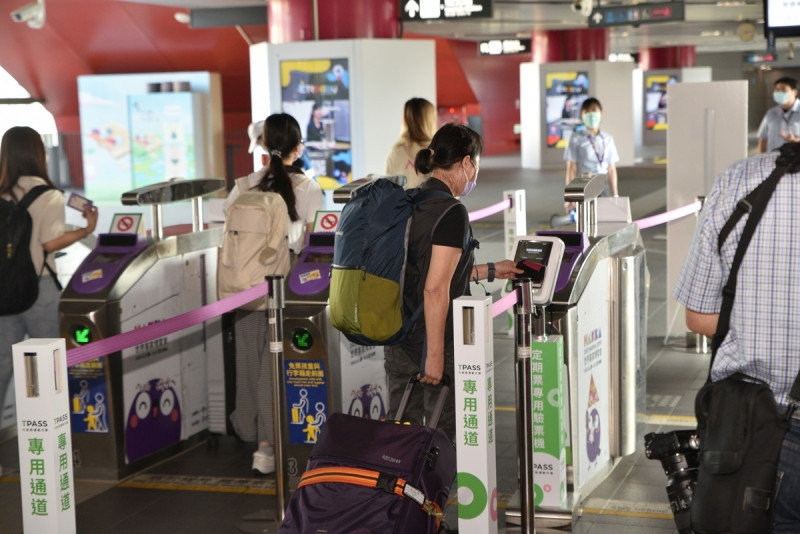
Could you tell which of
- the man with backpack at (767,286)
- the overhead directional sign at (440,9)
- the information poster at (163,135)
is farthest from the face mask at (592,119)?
the information poster at (163,135)

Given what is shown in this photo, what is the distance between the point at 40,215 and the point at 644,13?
1182 centimetres

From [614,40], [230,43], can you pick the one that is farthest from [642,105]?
[230,43]

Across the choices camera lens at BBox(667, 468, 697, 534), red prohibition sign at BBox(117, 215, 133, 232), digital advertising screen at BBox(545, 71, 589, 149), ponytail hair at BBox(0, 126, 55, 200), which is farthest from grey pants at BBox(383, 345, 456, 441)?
digital advertising screen at BBox(545, 71, 589, 149)

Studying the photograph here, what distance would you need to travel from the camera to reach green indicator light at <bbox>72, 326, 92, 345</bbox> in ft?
16.5

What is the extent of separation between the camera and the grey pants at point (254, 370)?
16.9 ft

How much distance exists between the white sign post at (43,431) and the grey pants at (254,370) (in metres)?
1.93

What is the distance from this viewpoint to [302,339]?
4.87 m

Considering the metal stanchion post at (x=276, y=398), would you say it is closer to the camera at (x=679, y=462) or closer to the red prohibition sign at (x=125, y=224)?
the red prohibition sign at (x=125, y=224)

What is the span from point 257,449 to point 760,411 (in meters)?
3.51

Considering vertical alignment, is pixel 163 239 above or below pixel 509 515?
above

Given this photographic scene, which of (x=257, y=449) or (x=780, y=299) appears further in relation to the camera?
(x=257, y=449)

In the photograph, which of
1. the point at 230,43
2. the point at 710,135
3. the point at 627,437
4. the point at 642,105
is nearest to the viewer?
the point at 627,437

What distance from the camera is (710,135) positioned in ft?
24.0

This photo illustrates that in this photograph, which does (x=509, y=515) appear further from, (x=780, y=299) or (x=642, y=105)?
(x=642, y=105)
